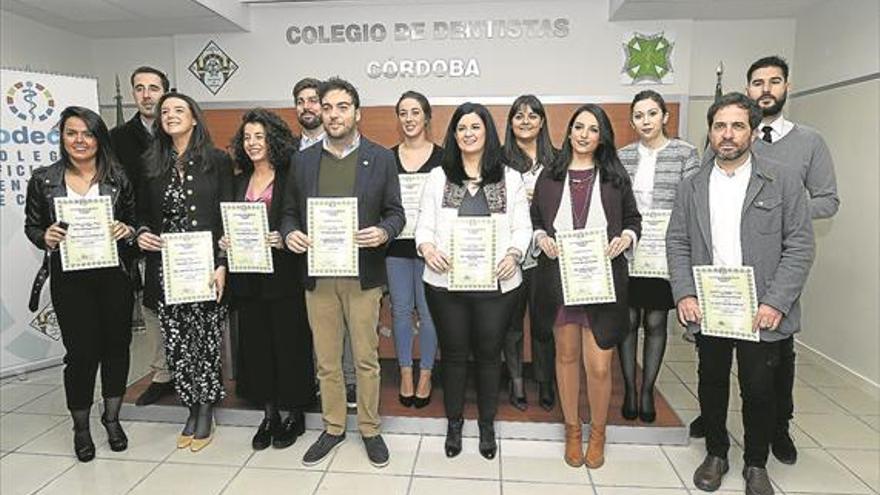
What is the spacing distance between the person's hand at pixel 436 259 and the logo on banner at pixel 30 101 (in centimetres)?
304

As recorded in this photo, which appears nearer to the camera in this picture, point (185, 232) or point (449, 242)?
point (449, 242)

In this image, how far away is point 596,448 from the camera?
2.77m

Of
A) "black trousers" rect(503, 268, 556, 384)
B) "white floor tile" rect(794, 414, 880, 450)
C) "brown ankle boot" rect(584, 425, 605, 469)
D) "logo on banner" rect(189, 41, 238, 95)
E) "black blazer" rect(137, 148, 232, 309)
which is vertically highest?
"logo on banner" rect(189, 41, 238, 95)

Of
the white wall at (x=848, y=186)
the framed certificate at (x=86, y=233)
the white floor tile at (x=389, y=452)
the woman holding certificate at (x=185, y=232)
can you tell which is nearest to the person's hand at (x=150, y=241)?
the woman holding certificate at (x=185, y=232)

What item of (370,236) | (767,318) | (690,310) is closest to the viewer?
(767,318)

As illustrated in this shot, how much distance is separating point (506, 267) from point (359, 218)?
667mm

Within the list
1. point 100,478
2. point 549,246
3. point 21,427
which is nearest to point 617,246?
point 549,246

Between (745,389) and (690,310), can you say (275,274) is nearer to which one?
(690,310)

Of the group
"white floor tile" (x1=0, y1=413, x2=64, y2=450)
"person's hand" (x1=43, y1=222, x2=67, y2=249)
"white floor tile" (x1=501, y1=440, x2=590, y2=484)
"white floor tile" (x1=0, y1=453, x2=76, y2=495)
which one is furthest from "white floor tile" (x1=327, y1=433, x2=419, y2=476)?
"white floor tile" (x1=0, y1=413, x2=64, y2=450)

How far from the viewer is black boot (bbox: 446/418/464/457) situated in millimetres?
2869

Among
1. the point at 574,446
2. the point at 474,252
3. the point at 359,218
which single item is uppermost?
the point at 359,218

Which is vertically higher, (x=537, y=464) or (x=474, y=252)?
(x=474, y=252)

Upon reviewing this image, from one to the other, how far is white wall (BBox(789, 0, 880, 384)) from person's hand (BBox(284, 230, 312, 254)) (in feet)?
11.2

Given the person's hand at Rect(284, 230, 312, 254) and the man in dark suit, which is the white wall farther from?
the person's hand at Rect(284, 230, 312, 254)
